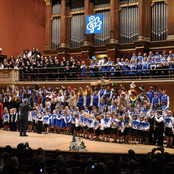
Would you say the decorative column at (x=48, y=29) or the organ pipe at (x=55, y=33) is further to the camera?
the decorative column at (x=48, y=29)

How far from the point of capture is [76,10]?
17.1 meters

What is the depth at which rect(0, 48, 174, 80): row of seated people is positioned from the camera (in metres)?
12.3

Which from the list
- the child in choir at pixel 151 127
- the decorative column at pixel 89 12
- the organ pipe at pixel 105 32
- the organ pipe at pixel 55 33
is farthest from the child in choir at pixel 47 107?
the organ pipe at pixel 55 33

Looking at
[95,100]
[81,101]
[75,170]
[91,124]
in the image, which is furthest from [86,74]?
[75,170]

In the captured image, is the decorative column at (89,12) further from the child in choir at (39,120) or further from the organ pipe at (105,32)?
the child in choir at (39,120)

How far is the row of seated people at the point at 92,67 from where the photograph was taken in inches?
484

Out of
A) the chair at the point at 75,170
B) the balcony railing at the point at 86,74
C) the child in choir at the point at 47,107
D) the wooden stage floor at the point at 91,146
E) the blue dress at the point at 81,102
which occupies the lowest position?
the wooden stage floor at the point at 91,146

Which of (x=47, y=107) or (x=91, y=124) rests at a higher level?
(x=47, y=107)

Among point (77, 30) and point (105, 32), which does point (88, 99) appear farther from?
point (77, 30)

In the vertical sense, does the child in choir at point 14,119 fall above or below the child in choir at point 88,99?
below

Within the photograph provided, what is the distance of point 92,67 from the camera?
46.0ft

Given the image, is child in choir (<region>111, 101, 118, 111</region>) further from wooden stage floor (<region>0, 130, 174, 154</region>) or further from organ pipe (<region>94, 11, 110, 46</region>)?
organ pipe (<region>94, 11, 110, 46</region>)

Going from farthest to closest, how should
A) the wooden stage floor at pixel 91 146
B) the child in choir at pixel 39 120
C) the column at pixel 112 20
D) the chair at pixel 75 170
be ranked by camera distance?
the column at pixel 112 20 < the child in choir at pixel 39 120 < the wooden stage floor at pixel 91 146 < the chair at pixel 75 170

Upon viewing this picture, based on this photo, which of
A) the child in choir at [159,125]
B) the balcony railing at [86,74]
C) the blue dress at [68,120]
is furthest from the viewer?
the balcony railing at [86,74]
